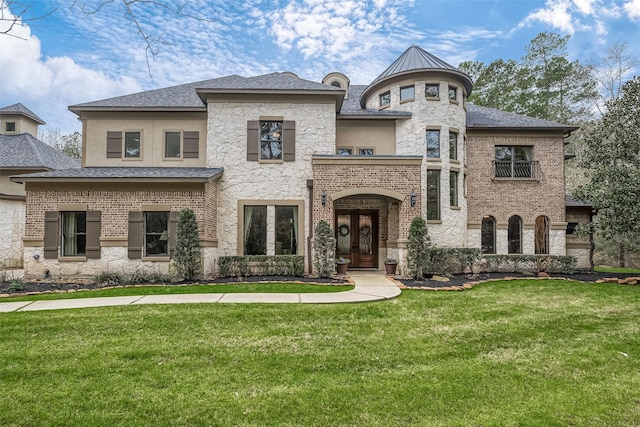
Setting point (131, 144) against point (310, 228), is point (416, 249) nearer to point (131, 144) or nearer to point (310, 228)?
point (310, 228)

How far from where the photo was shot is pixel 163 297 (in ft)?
25.4

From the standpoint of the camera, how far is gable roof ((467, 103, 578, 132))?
46.0 ft

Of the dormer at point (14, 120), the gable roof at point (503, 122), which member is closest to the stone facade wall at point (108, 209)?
the dormer at point (14, 120)

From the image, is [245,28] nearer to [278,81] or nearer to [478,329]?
[478,329]

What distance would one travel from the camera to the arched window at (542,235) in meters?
14.2

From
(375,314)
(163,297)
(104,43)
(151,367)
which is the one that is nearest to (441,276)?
(375,314)

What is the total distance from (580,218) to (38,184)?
20331mm

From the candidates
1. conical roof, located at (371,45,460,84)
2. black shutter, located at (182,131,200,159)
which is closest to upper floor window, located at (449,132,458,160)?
conical roof, located at (371,45,460,84)

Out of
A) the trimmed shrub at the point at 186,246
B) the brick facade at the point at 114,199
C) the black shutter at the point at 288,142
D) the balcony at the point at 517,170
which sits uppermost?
the black shutter at the point at 288,142

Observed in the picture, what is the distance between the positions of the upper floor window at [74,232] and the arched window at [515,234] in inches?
615

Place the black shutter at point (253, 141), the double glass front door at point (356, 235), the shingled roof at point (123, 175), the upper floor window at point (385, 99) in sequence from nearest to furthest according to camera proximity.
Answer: the shingled roof at point (123, 175), the black shutter at point (253, 141), the double glass front door at point (356, 235), the upper floor window at point (385, 99)

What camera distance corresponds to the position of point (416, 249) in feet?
35.5

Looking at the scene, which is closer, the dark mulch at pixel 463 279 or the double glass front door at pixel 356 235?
the dark mulch at pixel 463 279

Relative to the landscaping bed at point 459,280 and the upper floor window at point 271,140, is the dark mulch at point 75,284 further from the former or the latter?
the upper floor window at point 271,140
